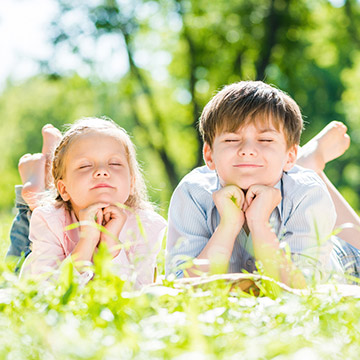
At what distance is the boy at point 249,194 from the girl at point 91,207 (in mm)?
204

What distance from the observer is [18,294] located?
1648mm

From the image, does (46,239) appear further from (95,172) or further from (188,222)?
(188,222)

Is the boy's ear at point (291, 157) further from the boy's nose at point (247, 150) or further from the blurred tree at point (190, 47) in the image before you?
the blurred tree at point (190, 47)

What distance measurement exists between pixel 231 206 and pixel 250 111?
1.78 feet

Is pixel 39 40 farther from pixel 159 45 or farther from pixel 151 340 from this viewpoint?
pixel 151 340

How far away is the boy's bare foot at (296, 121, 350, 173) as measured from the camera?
4.06 m

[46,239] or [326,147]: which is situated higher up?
[326,147]

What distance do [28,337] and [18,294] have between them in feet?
1.24

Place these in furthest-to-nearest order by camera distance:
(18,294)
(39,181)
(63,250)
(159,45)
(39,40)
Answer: (159,45), (39,40), (39,181), (63,250), (18,294)

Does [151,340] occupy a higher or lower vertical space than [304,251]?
higher

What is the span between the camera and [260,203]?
2.70 m

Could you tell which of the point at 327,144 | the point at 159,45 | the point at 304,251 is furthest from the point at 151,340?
the point at 159,45

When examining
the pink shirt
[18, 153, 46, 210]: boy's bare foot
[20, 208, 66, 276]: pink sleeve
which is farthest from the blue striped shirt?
[18, 153, 46, 210]: boy's bare foot

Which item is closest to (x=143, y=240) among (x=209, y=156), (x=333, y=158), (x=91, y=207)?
(x=91, y=207)
